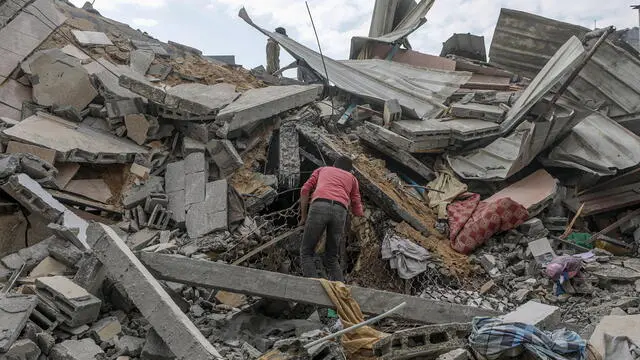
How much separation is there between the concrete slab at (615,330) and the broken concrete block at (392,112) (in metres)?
5.07

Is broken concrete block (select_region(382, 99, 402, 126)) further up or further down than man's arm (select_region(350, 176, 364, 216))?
further up

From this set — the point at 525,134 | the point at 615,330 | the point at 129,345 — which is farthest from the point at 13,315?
the point at 525,134

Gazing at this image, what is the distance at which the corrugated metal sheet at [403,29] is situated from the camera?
1295cm

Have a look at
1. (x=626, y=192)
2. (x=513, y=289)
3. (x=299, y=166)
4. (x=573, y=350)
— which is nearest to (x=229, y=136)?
(x=299, y=166)

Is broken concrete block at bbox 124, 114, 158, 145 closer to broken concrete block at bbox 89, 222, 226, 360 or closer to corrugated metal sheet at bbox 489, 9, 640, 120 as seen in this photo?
broken concrete block at bbox 89, 222, 226, 360

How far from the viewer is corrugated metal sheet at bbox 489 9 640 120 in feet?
33.5

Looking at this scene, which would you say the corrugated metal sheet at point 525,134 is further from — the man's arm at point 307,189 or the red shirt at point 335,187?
the man's arm at point 307,189

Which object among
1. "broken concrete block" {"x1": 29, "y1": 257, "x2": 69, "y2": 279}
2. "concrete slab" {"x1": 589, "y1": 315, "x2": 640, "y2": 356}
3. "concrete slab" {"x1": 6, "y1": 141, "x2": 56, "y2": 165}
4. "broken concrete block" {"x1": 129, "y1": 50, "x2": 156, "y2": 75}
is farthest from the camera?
"broken concrete block" {"x1": 129, "y1": 50, "x2": 156, "y2": 75}

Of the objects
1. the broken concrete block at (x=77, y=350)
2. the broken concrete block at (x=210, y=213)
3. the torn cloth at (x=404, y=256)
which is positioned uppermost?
the broken concrete block at (x=210, y=213)

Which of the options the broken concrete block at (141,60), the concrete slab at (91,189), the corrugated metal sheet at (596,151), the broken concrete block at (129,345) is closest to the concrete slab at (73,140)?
the concrete slab at (91,189)

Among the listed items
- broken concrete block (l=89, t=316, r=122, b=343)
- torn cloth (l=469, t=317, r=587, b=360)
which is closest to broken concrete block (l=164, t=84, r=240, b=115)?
broken concrete block (l=89, t=316, r=122, b=343)

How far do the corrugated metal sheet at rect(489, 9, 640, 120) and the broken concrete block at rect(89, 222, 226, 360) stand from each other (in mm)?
9307

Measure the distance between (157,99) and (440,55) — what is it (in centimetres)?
915

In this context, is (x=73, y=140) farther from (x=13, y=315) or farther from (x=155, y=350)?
(x=155, y=350)
